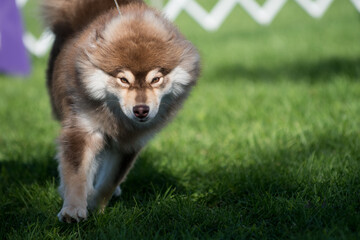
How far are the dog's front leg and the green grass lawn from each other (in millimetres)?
157

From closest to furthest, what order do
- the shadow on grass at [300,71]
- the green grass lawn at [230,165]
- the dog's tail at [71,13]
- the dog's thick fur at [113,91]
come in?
the green grass lawn at [230,165]
the dog's thick fur at [113,91]
the dog's tail at [71,13]
the shadow on grass at [300,71]

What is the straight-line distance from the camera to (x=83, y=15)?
11.2 feet

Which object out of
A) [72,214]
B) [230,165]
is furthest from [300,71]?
[72,214]

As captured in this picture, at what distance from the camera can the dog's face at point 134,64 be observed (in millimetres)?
2799

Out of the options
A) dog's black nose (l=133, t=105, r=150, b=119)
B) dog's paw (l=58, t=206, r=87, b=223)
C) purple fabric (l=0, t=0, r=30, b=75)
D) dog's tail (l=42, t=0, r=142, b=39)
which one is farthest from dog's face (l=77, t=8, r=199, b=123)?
purple fabric (l=0, t=0, r=30, b=75)

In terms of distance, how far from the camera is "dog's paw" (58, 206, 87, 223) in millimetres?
2742

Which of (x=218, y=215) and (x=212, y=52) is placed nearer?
(x=218, y=215)

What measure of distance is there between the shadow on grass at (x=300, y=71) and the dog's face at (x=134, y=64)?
3.95 m

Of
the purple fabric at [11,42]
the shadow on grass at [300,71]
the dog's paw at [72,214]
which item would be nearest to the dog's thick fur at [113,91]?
the dog's paw at [72,214]

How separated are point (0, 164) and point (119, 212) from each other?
4.95 feet

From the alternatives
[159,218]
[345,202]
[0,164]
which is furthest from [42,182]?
[345,202]

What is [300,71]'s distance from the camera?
7121 mm

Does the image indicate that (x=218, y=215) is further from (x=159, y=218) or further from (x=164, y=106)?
(x=164, y=106)

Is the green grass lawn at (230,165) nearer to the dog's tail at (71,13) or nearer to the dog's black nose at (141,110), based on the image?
the dog's black nose at (141,110)
